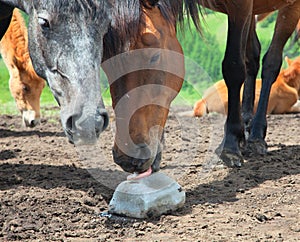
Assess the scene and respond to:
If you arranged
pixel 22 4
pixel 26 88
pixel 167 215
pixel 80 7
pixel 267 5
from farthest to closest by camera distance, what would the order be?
1. pixel 26 88
2. pixel 267 5
3. pixel 167 215
4. pixel 22 4
5. pixel 80 7

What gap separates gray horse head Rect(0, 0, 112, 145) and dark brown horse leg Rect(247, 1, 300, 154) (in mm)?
2881

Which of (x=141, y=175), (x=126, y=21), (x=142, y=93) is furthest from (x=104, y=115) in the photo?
(x=141, y=175)

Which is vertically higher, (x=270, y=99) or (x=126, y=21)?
(x=126, y=21)

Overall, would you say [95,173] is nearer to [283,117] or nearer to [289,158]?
[289,158]

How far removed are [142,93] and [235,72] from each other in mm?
1778

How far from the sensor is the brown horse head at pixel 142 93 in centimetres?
399

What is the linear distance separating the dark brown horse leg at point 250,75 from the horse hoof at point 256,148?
0.48m

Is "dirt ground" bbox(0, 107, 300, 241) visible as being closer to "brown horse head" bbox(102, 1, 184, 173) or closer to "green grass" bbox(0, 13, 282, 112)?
"brown horse head" bbox(102, 1, 184, 173)

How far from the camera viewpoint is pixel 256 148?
19.8 feet

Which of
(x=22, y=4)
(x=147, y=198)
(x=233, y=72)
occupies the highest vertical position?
(x=22, y=4)

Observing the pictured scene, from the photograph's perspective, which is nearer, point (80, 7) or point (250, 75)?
point (80, 7)

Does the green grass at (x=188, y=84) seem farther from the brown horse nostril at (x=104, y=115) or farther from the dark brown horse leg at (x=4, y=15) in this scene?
the brown horse nostril at (x=104, y=115)

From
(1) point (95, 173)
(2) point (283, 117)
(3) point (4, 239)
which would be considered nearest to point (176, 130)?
(2) point (283, 117)

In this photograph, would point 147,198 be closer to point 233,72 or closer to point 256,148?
point 233,72
